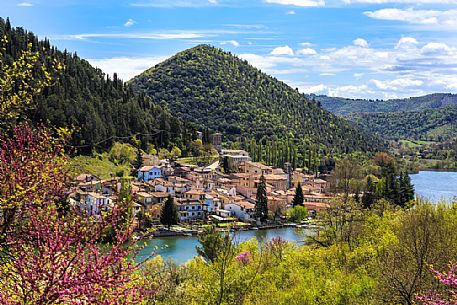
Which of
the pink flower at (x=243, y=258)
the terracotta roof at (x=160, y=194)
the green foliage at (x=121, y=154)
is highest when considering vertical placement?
the green foliage at (x=121, y=154)

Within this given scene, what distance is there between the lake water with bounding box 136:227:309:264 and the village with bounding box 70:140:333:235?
1.30 metres

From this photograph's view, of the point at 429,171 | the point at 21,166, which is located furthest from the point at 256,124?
the point at 21,166

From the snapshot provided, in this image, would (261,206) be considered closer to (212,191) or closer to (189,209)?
(189,209)

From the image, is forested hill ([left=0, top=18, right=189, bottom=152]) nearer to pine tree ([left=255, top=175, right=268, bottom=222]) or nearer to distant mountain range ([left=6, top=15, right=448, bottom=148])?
distant mountain range ([left=6, top=15, right=448, bottom=148])

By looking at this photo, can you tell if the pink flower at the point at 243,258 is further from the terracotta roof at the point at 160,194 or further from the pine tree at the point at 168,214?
the terracotta roof at the point at 160,194

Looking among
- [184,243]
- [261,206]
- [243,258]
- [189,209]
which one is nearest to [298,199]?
[261,206]

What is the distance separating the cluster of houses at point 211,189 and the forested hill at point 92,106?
617 cm

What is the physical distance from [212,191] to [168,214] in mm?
9305

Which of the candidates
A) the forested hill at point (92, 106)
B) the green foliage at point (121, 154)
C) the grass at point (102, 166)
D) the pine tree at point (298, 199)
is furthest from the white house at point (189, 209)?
the forested hill at point (92, 106)

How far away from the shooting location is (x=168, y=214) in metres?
37.7

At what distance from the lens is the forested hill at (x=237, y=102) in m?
89.4

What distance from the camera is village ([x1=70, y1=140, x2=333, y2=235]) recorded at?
39.7m

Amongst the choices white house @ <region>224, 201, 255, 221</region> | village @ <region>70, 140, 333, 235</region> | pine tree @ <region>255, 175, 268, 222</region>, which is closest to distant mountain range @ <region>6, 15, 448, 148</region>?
village @ <region>70, 140, 333, 235</region>

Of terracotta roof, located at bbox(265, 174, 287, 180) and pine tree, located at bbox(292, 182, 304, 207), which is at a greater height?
terracotta roof, located at bbox(265, 174, 287, 180)
